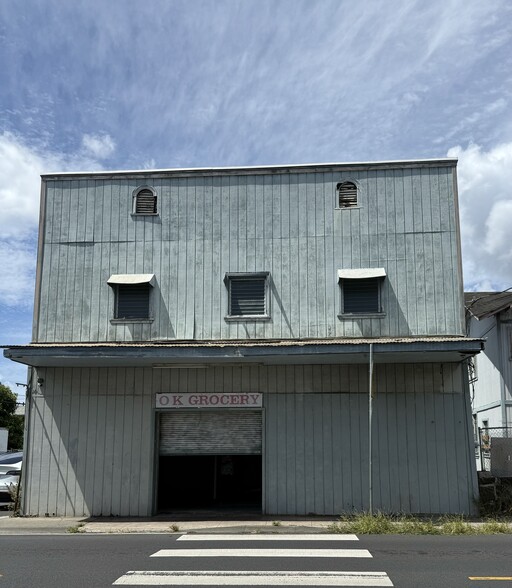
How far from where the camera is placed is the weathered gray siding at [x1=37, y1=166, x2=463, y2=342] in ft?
48.9

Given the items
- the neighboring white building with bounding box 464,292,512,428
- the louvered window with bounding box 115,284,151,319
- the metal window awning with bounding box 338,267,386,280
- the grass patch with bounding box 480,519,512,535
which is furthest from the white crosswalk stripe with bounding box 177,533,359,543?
the neighboring white building with bounding box 464,292,512,428

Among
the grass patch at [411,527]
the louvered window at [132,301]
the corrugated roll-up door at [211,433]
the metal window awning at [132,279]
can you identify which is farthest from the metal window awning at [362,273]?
the grass patch at [411,527]

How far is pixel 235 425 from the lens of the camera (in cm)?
1488

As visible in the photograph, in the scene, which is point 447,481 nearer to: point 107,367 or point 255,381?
point 255,381

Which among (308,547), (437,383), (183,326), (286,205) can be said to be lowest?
(308,547)

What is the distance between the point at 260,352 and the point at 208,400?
241 cm

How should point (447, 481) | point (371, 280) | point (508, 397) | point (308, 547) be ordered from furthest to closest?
point (508, 397) → point (371, 280) → point (447, 481) → point (308, 547)

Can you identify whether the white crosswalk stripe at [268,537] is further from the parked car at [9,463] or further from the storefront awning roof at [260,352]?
the parked car at [9,463]

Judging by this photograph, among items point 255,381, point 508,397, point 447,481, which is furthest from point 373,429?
point 508,397

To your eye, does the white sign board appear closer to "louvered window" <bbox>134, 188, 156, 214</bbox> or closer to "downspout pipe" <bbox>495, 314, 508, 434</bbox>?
"louvered window" <bbox>134, 188, 156, 214</bbox>

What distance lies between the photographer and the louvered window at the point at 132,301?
1534 centimetres

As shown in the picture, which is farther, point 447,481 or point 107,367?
point 107,367

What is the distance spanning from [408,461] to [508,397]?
22.3 feet

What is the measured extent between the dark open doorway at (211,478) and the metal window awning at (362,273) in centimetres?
607
